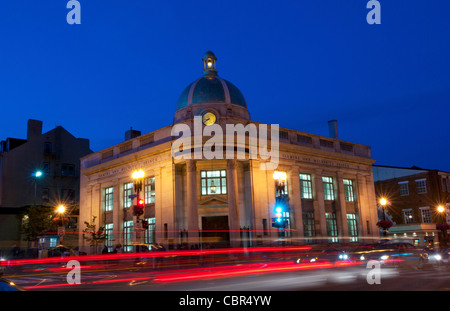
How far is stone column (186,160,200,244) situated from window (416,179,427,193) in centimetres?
3627

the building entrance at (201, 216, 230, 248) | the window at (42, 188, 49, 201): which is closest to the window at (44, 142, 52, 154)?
the window at (42, 188, 49, 201)

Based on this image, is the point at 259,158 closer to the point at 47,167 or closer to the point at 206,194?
the point at 206,194

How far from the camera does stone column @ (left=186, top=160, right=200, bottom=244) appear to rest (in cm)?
3888

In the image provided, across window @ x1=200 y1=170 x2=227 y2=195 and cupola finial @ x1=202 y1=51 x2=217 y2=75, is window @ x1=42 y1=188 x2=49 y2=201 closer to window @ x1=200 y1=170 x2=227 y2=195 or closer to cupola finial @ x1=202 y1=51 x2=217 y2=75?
cupola finial @ x1=202 y1=51 x2=217 y2=75

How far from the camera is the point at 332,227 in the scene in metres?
48.6

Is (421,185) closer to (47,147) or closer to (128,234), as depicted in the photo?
(128,234)

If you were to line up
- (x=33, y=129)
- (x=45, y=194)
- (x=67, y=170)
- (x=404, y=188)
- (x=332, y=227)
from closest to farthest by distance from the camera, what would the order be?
(x=332, y=227)
(x=404, y=188)
(x=45, y=194)
(x=33, y=129)
(x=67, y=170)

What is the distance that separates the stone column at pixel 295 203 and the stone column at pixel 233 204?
308 inches

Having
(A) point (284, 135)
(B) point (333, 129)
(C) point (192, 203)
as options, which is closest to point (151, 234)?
(C) point (192, 203)

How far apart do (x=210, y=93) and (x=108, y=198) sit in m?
17.6
